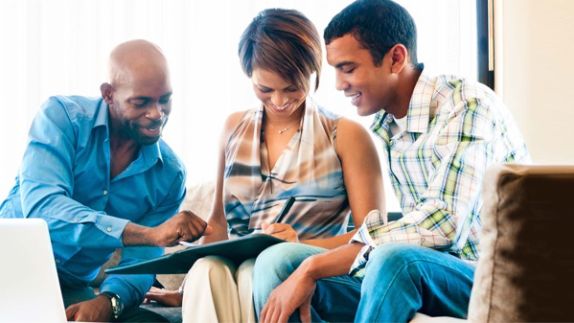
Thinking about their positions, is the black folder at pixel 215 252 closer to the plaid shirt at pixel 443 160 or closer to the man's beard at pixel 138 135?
the plaid shirt at pixel 443 160

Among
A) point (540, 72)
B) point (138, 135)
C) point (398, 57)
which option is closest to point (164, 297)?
point (138, 135)

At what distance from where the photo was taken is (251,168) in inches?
91.2

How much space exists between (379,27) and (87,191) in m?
1.01

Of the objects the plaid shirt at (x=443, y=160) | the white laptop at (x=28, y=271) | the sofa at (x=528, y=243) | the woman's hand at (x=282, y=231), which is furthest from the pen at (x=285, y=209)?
the sofa at (x=528, y=243)

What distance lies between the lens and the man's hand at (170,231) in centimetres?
234

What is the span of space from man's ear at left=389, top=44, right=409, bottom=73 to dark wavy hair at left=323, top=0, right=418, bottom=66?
0.01 metres

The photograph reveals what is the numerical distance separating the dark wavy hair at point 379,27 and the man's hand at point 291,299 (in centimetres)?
68

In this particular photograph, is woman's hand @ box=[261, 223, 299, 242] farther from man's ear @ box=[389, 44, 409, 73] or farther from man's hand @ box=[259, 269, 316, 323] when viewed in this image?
man's ear @ box=[389, 44, 409, 73]

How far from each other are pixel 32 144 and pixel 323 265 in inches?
42.5

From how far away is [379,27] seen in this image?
2.20 m

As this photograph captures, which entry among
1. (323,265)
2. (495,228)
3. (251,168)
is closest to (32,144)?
(251,168)

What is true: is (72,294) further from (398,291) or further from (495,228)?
(495,228)

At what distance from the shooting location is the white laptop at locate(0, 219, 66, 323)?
130 centimetres

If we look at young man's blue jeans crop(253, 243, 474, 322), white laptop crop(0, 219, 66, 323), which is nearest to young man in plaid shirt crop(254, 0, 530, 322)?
young man's blue jeans crop(253, 243, 474, 322)
